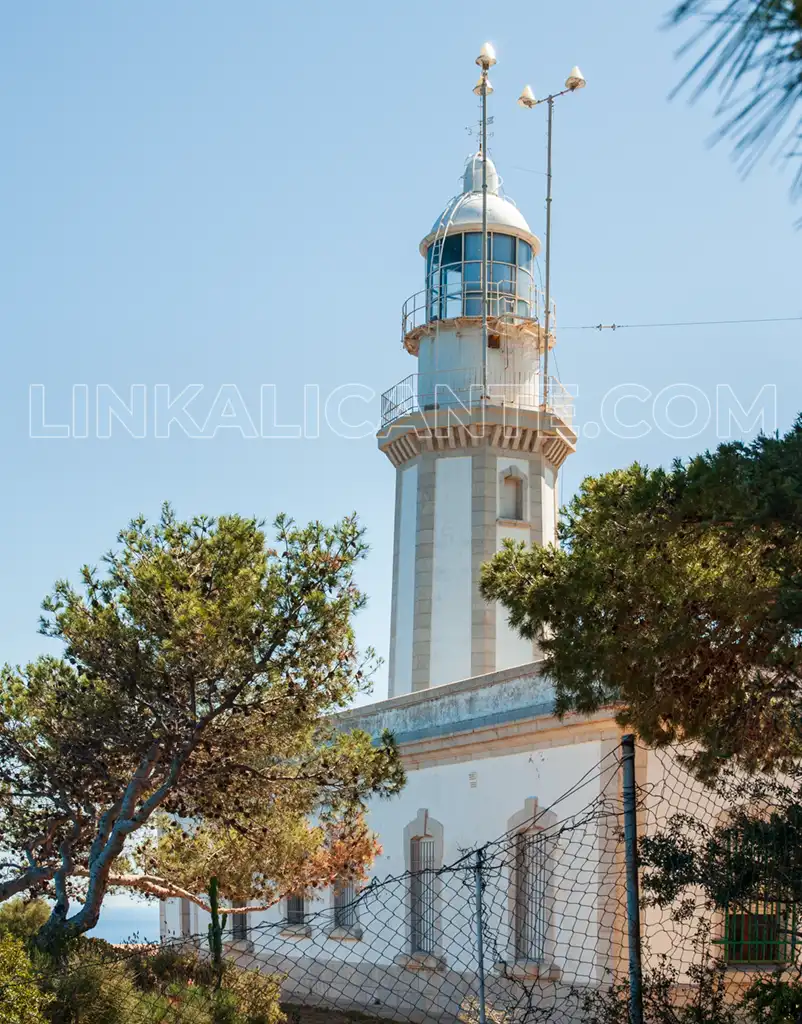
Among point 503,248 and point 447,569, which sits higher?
point 503,248

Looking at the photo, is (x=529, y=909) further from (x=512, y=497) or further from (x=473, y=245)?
(x=473, y=245)

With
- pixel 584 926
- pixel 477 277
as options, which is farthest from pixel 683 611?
pixel 477 277

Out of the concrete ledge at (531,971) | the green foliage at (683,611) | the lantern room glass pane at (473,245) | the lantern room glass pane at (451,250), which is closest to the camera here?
the green foliage at (683,611)

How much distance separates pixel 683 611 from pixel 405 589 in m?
15.1

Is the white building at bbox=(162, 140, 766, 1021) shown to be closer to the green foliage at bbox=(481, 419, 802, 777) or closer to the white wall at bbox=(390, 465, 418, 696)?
the white wall at bbox=(390, 465, 418, 696)

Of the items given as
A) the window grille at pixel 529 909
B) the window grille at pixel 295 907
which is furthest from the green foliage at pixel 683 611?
the window grille at pixel 295 907

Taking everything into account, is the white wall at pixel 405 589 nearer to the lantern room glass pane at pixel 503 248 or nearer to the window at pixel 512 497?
the window at pixel 512 497

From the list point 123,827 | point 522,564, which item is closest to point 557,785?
point 123,827

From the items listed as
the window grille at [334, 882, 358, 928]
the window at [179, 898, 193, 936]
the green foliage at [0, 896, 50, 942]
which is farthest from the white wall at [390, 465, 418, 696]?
the green foliage at [0, 896, 50, 942]

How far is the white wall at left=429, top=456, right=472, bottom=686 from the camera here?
2139cm

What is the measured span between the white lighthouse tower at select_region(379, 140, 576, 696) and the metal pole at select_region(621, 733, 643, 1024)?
15436 millimetres

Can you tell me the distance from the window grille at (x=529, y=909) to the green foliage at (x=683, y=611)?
5.82m

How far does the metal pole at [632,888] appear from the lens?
545cm

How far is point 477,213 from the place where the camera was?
74.5 ft
